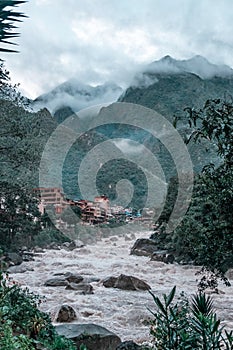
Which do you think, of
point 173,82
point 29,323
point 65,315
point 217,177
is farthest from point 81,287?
point 173,82

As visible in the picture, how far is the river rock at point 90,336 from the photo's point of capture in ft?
15.5

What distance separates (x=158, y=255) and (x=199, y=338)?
49.7 ft

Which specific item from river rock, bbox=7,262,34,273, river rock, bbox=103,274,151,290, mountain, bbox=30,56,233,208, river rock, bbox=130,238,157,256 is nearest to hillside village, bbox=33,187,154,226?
mountain, bbox=30,56,233,208

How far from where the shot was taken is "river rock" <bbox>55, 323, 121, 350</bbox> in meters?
4.73

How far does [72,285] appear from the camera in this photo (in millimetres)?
10117

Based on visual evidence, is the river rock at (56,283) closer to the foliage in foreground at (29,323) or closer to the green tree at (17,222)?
the green tree at (17,222)

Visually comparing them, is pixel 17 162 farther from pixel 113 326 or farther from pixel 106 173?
pixel 106 173

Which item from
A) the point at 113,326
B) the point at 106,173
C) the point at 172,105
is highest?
the point at 172,105

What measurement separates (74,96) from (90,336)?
4469 cm

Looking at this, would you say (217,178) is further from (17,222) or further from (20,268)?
(17,222)

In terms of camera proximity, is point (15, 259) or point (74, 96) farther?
point (74, 96)

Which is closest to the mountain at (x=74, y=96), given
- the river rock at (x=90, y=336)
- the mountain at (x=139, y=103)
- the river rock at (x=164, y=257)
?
the mountain at (x=139, y=103)

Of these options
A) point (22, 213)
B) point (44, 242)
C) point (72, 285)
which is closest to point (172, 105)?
point (44, 242)

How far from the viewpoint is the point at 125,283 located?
10.5 metres
